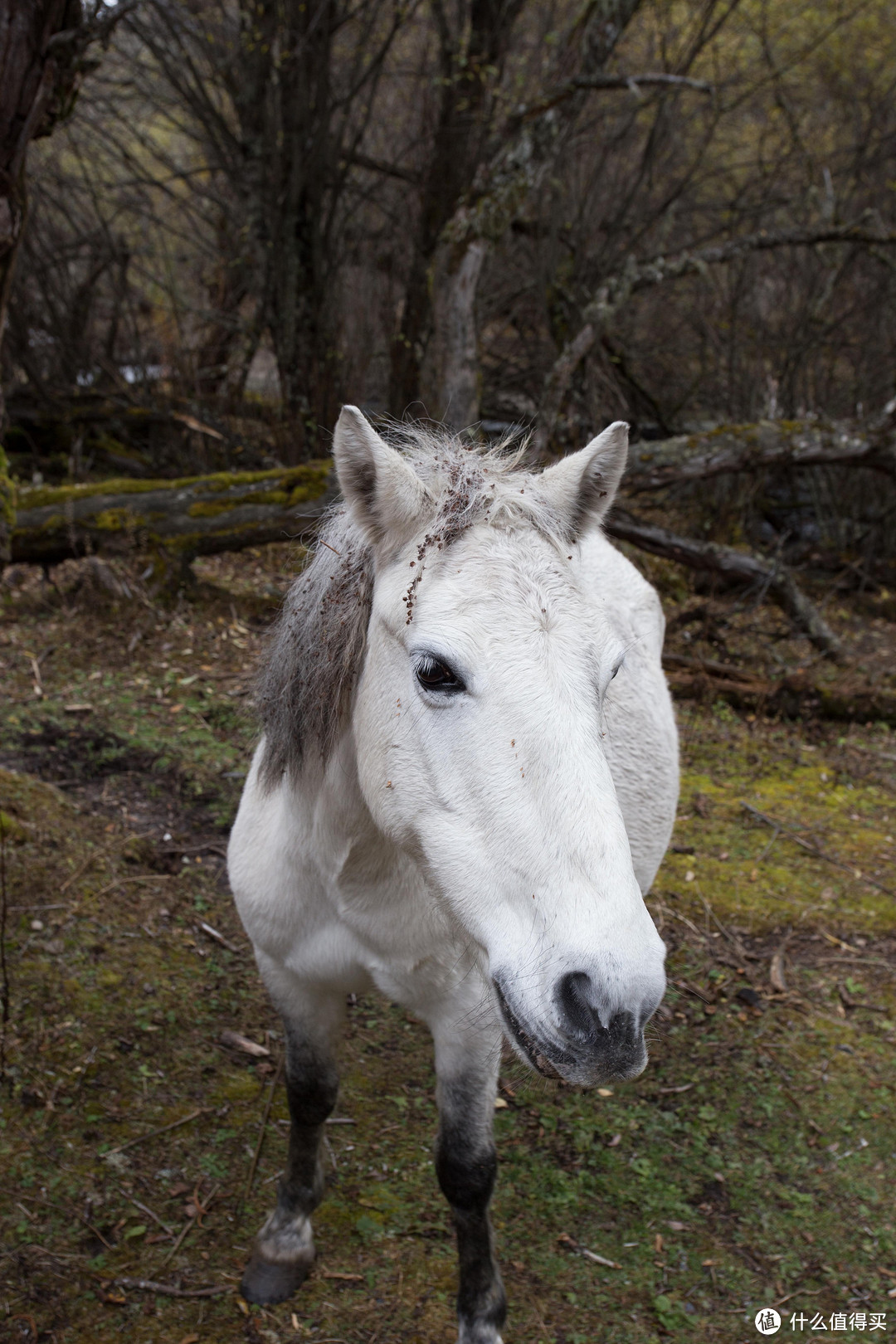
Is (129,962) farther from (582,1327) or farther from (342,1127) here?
(582,1327)

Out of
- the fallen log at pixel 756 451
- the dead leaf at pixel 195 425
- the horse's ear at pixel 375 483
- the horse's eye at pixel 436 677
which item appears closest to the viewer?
the horse's eye at pixel 436 677

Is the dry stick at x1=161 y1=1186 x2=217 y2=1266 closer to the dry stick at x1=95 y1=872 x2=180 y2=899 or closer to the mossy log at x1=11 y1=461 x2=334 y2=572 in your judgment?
the dry stick at x1=95 y1=872 x2=180 y2=899

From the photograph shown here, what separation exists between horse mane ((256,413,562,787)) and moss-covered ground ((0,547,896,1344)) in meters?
0.74

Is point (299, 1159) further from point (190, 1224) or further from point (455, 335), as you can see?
point (455, 335)

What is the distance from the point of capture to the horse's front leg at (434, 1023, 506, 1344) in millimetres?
2271

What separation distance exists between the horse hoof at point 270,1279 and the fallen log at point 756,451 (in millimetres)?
5605

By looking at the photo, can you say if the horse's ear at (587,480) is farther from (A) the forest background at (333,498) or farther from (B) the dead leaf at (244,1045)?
(B) the dead leaf at (244,1045)

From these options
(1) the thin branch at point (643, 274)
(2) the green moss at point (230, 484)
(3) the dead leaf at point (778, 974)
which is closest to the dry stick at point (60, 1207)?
(3) the dead leaf at point (778, 974)

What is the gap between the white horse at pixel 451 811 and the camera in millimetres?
1422

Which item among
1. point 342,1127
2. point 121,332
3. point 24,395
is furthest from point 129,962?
point 121,332

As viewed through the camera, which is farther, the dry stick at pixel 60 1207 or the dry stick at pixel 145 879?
the dry stick at pixel 145 879

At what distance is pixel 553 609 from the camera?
1630 millimetres

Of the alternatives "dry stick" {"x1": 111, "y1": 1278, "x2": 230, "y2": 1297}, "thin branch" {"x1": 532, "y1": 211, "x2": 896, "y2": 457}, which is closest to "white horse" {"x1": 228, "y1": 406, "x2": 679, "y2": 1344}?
"dry stick" {"x1": 111, "y1": 1278, "x2": 230, "y2": 1297}

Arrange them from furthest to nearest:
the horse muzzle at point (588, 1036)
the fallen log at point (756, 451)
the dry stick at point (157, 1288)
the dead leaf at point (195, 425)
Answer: the dead leaf at point (195, 425), the fallen log at point (756, 451), the dry stick at point (157, 1288), the horse muzzle at point (588, 1036)
